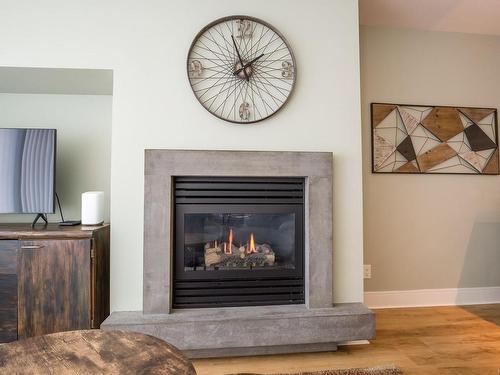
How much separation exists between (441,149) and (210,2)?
2.30m

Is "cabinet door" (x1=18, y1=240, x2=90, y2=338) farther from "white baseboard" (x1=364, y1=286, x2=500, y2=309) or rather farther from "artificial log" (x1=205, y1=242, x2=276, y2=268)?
"white baseboard" (x1=364, y1=286, x2=500, y2=309)

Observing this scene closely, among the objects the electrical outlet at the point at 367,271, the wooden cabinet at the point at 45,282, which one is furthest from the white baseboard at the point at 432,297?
the wooden cabinet at the point at 45,282

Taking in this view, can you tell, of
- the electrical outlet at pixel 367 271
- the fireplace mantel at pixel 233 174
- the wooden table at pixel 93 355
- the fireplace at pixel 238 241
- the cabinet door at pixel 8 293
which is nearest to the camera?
the wooden table at pixel 93 355

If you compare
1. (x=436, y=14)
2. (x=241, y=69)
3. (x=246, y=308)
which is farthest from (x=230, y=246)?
(x=436, y=14)

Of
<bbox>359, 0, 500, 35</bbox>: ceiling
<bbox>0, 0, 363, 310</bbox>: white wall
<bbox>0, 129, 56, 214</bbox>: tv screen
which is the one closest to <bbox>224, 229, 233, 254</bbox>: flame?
<bbox>0, 0, 363, 310</bbox>: white wall

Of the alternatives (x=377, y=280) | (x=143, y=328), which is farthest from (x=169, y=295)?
(x=377, y=280)

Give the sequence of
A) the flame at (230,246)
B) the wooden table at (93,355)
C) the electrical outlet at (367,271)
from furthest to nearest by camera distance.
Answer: the electrical outlet at (367,271), the flame at (230,246), the wooden table at (93,355)

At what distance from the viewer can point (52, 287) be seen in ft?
5.91

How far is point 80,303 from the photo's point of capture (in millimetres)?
1813

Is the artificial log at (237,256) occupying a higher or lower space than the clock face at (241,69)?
lower

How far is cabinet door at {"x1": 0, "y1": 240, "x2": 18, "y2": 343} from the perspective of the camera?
1.78 m

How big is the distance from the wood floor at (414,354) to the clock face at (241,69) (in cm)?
151

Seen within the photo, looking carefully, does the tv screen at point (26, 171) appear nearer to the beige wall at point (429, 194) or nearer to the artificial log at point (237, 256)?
the artificial log at point (237, 256)

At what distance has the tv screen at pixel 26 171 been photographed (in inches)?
79.5
